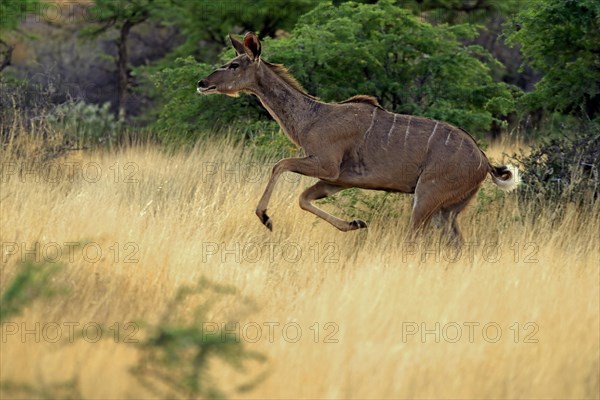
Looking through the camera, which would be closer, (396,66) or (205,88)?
(205,88)

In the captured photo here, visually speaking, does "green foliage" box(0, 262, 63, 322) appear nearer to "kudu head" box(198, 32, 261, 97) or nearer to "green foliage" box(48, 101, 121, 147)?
"kudu head" box(198, 32, 261, 97)

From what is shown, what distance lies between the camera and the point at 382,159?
9.55 metres

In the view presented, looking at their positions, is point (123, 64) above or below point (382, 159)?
below

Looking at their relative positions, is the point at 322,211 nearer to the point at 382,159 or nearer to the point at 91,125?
the point at 382,159

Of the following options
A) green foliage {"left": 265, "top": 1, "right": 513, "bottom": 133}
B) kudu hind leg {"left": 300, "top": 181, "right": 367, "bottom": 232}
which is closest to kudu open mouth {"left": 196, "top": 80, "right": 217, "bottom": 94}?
kudu hind leg {"left": 300, "top": 181, "right": 367, "bottom": 232}

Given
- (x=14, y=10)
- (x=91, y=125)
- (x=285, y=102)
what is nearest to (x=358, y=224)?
(x=285, y=102)

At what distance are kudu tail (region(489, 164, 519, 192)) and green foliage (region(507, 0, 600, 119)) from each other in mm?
3638

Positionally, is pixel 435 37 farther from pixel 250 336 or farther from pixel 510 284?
pixel 250 336

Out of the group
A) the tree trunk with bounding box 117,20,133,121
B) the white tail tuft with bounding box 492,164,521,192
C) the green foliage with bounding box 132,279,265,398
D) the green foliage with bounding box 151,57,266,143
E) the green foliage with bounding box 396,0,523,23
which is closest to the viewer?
the green foliage with bounding box 132,279,265,398

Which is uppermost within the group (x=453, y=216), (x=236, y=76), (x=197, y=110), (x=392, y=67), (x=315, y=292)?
(x=236, y=76)

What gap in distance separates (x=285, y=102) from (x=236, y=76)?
53cm

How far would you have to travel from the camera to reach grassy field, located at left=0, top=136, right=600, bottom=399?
18.6 feet

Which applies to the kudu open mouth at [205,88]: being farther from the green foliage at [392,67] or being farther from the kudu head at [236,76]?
the green foliage at [392,67]

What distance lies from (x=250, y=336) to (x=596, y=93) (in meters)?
8.60
